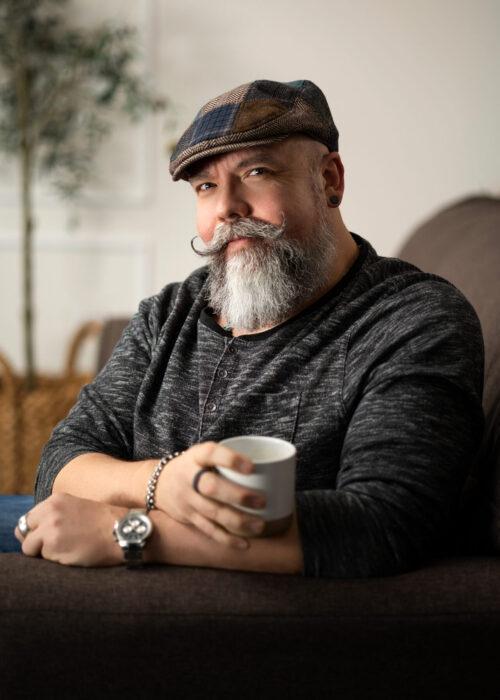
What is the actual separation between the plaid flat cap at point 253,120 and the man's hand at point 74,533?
1.97 feet

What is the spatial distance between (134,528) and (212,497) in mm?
175

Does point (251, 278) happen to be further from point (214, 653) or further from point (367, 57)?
point (367, 57)

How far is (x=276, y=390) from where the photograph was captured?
3.71 feet

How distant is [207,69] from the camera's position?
9.91 ft

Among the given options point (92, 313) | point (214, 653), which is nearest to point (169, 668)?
point (214, 653)

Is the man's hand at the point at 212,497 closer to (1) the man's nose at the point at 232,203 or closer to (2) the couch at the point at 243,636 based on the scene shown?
(2) the couch at the point at 243,636

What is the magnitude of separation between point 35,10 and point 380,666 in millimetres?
2921

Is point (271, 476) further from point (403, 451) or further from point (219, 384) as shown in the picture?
point (219, 384)

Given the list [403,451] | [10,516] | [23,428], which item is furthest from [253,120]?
[23,428]

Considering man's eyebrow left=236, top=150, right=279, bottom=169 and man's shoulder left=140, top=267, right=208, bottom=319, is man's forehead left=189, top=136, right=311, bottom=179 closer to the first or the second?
man's eyebrow left=236, top=150, right=279, bottom=169

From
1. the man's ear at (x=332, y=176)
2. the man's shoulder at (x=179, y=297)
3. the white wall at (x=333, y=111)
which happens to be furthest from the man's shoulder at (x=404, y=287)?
the white wall at (x=333, y=111)

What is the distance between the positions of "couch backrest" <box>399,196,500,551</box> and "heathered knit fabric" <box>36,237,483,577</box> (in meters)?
0.12

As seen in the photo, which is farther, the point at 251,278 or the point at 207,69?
the point at 207,69

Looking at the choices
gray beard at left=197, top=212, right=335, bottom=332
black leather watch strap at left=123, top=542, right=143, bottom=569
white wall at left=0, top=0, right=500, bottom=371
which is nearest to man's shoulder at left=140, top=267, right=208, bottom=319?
gray beard at left=197, top=212, right=335, bottom=332
